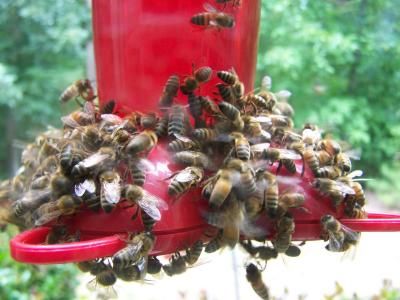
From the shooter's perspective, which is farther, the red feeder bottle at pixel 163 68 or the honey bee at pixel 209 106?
the honey bee at pixel 209 106

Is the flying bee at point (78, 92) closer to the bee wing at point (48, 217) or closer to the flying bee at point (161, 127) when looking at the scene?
the flying bee at point (161, 127)

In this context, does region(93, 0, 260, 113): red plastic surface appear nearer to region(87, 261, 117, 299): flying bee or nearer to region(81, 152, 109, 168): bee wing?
region(81, 152, 109, 168): bee wing

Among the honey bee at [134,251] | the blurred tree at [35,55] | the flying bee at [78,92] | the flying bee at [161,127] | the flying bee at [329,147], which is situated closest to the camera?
the honey bee at [134,251]

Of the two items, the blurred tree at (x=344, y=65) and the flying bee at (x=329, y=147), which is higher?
the flying bee at (x=329, y=147)

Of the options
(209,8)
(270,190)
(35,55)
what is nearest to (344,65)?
(35,55)

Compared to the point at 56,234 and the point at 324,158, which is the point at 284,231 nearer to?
the point at 324,158

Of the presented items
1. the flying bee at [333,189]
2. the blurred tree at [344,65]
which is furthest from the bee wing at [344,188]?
the blurred tree at [344,65]

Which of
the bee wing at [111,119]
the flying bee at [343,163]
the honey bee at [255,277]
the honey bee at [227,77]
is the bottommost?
the honey bee at [255,277]

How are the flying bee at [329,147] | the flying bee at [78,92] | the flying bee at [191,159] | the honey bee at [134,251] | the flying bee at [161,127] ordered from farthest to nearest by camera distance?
the flying bee at [78,92], the flying bee at [329,147], the flying bee at [161,127], the flying bee at [191,159], the honey bee at [134,251]
